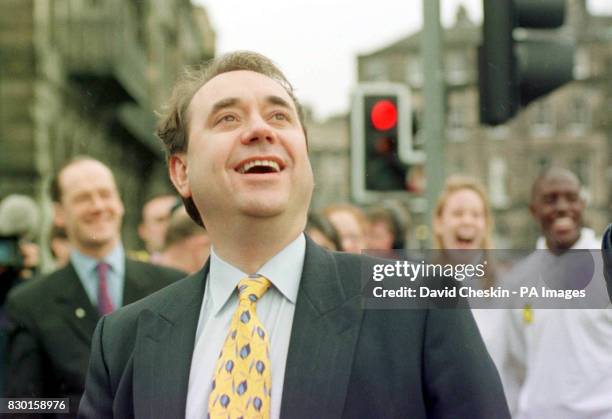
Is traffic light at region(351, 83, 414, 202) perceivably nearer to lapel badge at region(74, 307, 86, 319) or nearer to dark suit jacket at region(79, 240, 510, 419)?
lapel badge at region(74, 307, 86, 319)

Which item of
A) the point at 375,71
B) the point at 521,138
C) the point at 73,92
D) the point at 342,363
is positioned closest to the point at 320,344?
the point at 342,363

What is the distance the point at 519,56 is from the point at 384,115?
219 centimetres

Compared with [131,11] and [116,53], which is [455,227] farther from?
[131,11]

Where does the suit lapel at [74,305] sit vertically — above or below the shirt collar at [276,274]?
above

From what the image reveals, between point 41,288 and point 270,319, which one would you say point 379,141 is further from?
point 270,319

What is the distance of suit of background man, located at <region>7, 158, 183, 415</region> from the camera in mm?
2996

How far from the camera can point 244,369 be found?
173 cm

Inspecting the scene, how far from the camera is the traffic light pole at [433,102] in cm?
323

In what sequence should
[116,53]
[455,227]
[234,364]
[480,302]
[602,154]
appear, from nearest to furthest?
[234,364]
[480,302]
[455,227]
[116,53]
[602,154]

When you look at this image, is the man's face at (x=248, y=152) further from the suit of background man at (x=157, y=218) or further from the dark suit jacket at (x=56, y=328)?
the suit of background man at (x=157, y=218)

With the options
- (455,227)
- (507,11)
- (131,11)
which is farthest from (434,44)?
(131,11)

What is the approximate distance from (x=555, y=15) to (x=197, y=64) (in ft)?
4.47

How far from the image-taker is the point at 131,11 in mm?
16219

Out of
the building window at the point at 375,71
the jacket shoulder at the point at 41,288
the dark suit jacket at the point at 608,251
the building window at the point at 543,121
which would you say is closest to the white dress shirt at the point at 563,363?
the dark suit jacket at the point at 608,251
